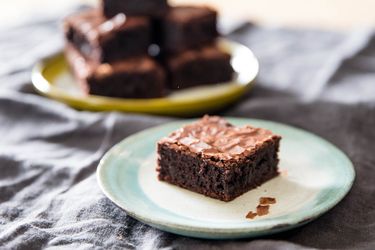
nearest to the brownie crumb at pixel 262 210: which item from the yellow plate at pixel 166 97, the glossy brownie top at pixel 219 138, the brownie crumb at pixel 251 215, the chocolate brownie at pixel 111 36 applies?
the brownie crumb at pixel 251 215

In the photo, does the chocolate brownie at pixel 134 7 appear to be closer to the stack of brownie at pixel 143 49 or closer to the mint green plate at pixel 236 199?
the stack of brownie at pixel 143 49

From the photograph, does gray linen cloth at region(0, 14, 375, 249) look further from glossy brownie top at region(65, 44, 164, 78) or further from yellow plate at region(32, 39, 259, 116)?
glossy brownie top at region(65, 44, 164, 78)

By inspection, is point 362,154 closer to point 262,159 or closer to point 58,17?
point 262,159

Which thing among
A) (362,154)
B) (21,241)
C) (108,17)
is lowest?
(362,154)

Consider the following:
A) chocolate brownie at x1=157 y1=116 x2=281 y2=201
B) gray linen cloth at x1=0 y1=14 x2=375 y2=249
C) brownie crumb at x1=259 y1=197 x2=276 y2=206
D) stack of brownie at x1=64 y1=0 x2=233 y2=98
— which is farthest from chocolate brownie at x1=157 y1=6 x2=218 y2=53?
brownie crumb at x1=259 y1=197 x2=276 y2=206

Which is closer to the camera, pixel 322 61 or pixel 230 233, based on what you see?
pixel 230 233

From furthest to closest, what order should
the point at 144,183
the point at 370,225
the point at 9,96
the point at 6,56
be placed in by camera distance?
the point at 6,56 → the point at 9,96 → the point at 144,183 → the point at 370,225

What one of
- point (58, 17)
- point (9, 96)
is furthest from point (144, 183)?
point (58, 17)
